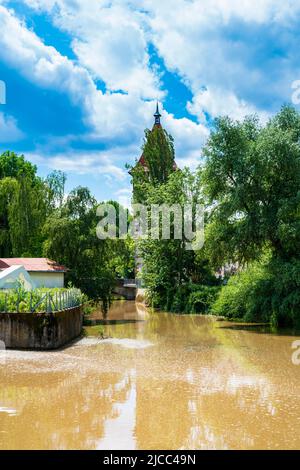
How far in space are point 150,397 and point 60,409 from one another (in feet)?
6.74

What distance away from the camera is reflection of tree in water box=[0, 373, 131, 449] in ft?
26.7

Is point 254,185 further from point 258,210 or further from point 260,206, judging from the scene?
point 258,210

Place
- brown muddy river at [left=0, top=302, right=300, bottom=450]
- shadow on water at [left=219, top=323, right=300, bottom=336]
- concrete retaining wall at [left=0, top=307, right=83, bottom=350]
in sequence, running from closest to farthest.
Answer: brown muddy river at [left=0, top=302, right=300, bottom=450], concrete retaining wall at [left=0, top=307, right=83, bottom=350], shadow on water at [left=219, top=323, right=300, bottom=336]

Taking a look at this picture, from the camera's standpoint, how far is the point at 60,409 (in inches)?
396

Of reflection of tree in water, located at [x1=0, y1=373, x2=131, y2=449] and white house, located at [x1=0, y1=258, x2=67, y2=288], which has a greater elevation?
Result: white house, located at [x1=0, y1=258, x2=67, y2=288]

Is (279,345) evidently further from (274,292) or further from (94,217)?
(94,217)

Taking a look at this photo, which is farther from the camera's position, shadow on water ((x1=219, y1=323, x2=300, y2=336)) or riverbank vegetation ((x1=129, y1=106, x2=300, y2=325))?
riverbank vegetation ((x1=129, y1=106, x2=300, y2=325))

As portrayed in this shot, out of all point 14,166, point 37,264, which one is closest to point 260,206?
point 37,264

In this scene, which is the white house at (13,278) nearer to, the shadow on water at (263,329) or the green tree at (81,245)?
the green tree at (81,245)

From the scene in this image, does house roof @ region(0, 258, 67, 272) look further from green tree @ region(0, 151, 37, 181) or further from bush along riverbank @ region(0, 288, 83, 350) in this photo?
green tree @ region(0, 151, 37, 181)

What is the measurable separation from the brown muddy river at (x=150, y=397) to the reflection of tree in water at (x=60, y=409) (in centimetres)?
2

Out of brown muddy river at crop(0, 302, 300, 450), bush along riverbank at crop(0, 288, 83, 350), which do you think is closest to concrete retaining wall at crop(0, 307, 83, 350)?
bush along riverbank at crop(0, 288, 83, 350)

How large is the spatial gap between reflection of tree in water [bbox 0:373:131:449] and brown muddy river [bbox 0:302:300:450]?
0.02 metres
